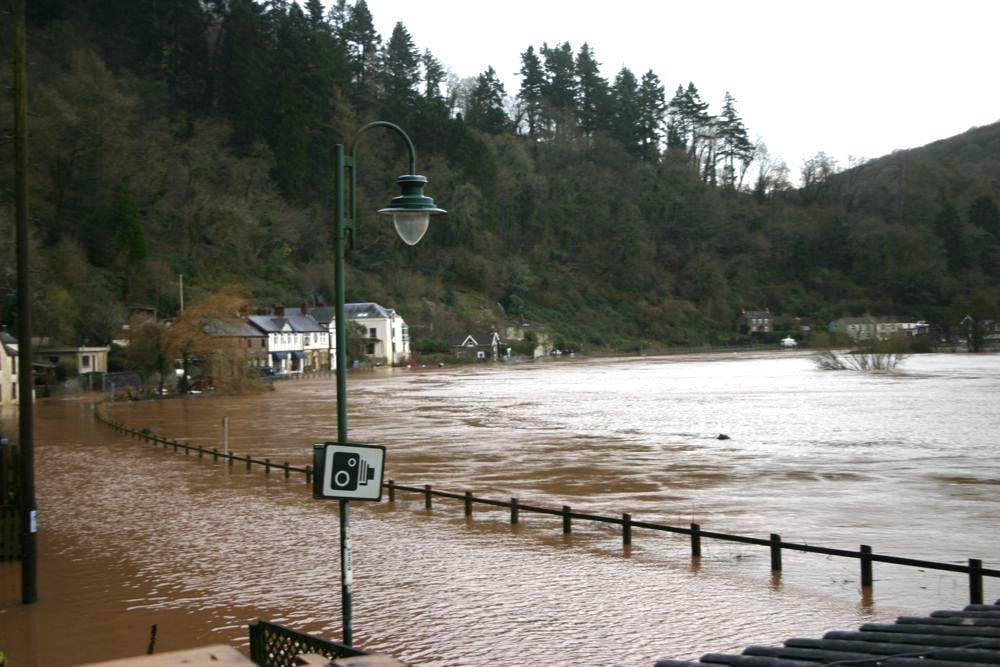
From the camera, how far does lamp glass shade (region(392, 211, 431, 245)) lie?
856 cm

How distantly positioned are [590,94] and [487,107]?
19.5m

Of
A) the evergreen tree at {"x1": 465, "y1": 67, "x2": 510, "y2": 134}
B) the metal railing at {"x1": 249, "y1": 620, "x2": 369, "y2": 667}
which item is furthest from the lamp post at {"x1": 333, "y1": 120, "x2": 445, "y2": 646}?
the evergreen tree at {"x1": 465, "y1": 67, "x2": 510, "y2": 134}

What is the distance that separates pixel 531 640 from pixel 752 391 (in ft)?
152

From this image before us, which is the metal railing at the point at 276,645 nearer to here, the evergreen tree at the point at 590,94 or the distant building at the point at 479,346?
the distant building at the point at 479,346

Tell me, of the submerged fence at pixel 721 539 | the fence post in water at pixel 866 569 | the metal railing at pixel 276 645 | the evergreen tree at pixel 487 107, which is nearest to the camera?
the metal railing at pixel 276 645

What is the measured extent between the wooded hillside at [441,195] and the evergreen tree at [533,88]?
1.03ft

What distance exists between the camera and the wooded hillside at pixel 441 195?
77.5 meters

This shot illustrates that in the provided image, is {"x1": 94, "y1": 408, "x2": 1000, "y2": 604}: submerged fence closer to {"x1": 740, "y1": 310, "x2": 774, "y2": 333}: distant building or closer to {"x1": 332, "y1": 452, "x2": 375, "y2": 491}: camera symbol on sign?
{"x1": 332, "y1": 452, "x2": 375, "y2": 491}: camera symbol on sign

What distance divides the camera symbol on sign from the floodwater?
2830 millimetres

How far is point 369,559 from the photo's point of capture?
14211mm

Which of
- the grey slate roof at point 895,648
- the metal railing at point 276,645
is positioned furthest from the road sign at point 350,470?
the grey slate roof at point 895,648

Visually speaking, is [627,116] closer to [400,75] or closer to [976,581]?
[400,75]

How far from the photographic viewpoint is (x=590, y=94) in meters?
149

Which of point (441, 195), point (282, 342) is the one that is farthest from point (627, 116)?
point (282, 342)
